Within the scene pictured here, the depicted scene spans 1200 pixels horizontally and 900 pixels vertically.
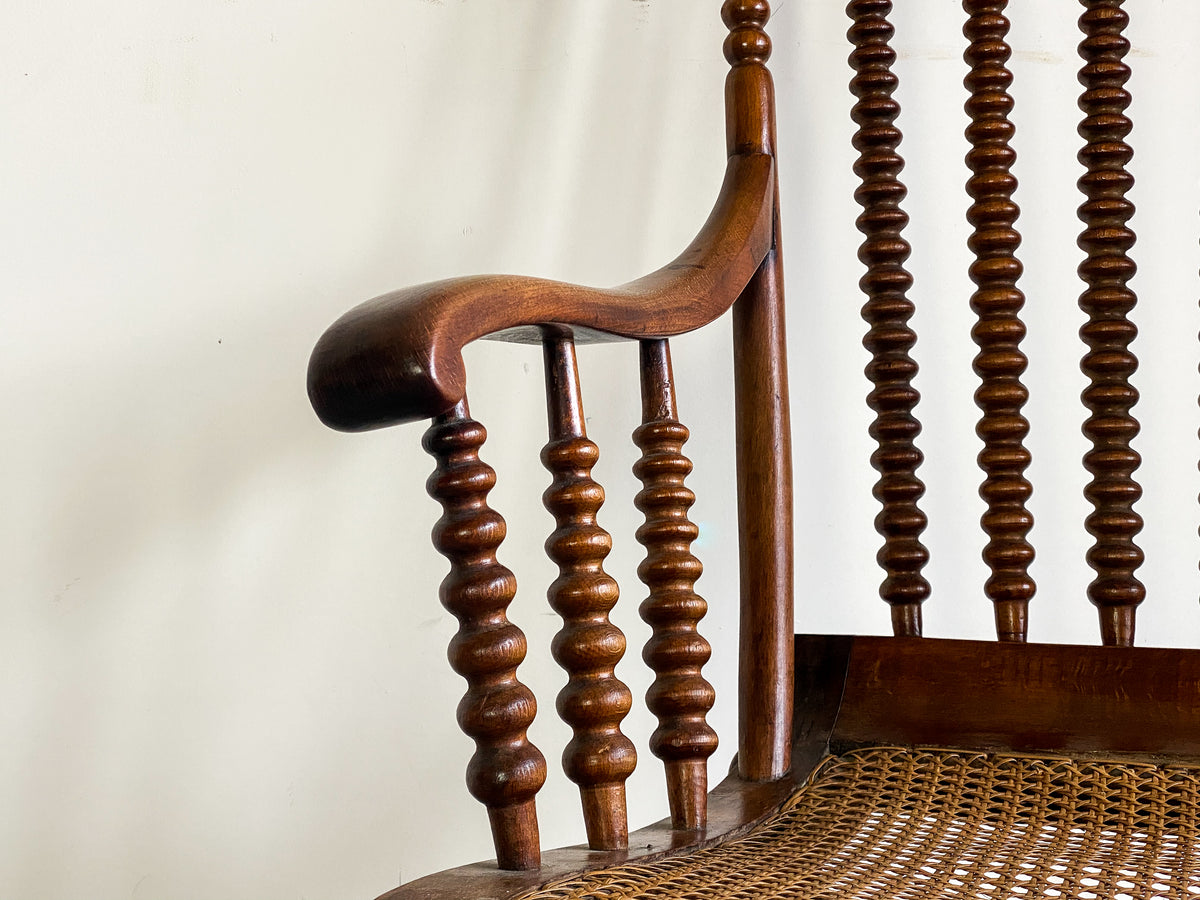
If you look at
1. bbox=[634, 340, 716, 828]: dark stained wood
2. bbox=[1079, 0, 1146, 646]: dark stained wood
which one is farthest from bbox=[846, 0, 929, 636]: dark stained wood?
bbox=[634, 340, 716, 828]: dark stained wood

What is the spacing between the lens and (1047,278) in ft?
3.28

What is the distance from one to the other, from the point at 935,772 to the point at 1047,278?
50 cm

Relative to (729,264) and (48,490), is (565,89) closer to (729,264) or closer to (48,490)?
(729,264)

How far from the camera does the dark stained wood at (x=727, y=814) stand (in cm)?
46

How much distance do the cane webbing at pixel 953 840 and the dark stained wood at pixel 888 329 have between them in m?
0.12

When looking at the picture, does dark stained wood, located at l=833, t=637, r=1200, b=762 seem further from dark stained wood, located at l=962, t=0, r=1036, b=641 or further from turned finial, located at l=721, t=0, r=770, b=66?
turned finial, located at l=721, t=0, r=770, b=66

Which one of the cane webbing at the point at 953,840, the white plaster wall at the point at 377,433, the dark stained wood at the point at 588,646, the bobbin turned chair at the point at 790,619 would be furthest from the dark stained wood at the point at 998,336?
the dark stained wood at the point at 588,646

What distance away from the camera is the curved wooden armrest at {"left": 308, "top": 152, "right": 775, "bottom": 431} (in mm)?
421

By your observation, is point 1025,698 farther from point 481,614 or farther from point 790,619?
point 481,614

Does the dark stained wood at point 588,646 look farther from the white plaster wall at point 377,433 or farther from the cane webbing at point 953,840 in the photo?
the white plaster wall at point 377,433

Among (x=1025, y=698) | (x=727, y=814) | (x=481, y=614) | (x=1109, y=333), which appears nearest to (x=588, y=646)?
(x=481, y=614)

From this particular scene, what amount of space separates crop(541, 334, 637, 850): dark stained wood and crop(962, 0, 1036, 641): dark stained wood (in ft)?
1.07

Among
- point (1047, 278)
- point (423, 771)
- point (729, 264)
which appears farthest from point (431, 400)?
point (1047, 278)

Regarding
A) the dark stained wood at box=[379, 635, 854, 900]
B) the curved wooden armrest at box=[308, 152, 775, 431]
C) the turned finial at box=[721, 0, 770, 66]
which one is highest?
the turned finial at box=[721, 0, 770, 66]
